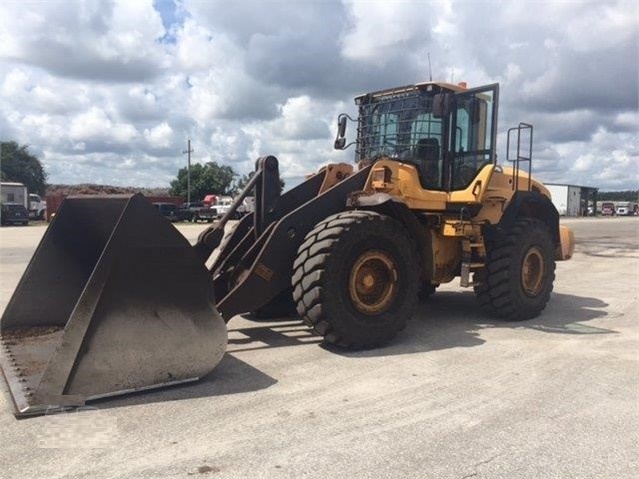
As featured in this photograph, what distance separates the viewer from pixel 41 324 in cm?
590

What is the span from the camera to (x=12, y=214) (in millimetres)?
39844

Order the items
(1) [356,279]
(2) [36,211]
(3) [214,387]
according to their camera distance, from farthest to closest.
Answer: (2) [36,211]
(1) [356,279]
(3) [214,387]

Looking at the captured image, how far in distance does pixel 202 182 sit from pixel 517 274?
221 ft

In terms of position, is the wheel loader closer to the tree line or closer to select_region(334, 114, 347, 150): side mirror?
select_region(334, 114, 347, 150): side mirror

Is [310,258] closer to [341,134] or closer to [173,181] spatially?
[341,134]

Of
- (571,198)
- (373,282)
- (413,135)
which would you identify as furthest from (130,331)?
(571,198)

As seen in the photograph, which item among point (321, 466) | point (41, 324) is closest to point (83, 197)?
point (41, 324)

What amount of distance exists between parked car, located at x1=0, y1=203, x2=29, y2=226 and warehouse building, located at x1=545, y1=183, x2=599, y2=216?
186ft

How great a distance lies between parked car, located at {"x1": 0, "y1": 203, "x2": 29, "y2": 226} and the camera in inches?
1553

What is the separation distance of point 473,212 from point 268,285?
314cm

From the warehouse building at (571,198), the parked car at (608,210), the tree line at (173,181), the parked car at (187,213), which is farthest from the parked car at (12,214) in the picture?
the parked car at (608,210)

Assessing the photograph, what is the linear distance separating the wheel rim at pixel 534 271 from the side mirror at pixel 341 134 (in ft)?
9.76

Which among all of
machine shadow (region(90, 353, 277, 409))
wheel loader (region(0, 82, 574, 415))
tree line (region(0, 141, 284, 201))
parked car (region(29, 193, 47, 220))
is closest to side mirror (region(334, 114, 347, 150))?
wheel loader (region(0, 82, 574, 415))

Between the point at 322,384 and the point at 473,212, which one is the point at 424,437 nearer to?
the point at 322,384
